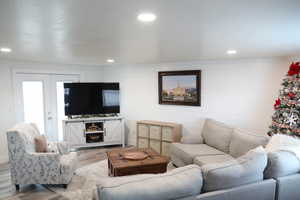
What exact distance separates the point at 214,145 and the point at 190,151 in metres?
0.63

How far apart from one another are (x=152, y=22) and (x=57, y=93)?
441 cm

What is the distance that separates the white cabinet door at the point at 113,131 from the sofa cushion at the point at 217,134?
2.33 m

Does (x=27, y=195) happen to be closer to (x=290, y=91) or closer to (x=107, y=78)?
(x=107, y=78)

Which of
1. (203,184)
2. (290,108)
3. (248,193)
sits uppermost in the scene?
(290,108)

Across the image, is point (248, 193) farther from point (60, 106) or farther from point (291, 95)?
point (60, 106)

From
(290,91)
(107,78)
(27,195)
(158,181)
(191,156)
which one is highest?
(107,78)

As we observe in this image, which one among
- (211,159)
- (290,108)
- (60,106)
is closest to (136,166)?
(211,159)

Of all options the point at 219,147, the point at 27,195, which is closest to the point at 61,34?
the point at 27,195

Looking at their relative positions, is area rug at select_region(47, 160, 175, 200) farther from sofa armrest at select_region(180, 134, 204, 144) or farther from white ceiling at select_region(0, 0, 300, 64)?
white ceiling at select_region(0, 0, 300, 64)

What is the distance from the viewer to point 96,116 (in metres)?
5.62

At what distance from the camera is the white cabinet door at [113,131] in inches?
217

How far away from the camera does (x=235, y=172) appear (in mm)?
1822

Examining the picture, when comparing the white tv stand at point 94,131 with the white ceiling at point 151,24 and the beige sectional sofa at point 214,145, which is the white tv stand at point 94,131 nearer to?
the beige sectional sofa at point 214,145

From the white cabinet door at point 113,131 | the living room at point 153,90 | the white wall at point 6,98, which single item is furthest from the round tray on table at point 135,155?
the white wall at point 6,98
